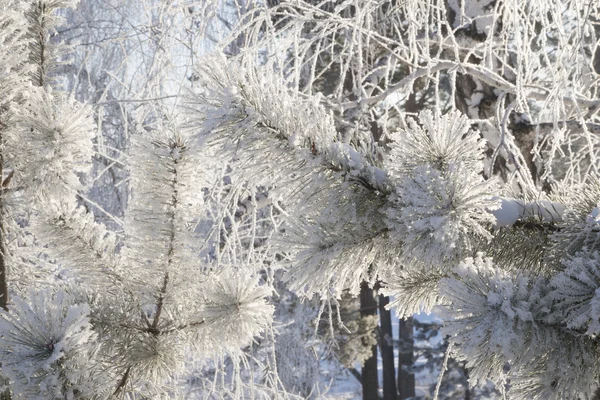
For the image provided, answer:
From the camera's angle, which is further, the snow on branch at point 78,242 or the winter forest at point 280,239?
the snow on branch at point 78,242

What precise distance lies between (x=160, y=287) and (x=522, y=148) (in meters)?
1.83

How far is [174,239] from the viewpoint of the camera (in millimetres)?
1259

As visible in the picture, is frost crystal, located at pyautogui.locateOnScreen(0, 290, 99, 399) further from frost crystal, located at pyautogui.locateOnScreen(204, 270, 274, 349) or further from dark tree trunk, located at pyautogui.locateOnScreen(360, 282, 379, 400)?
dark tree trunk, located at pyautogui.locateOnScreen(360, 282, 379, 400)

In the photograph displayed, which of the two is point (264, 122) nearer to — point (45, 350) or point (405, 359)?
point (45, 350)

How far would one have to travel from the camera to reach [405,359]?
11477 mm

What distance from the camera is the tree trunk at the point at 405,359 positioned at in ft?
34.4

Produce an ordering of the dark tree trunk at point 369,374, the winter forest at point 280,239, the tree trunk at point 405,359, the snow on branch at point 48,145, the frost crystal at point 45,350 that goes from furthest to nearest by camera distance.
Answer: the dark tree trunk at point 369,374 < the tree trunk at point 405,359 < the snow on branch at point 48,145 < the frost crystal at point 45,350 < the winter forest at point 280,239

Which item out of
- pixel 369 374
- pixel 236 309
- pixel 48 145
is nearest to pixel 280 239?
pixel 236 309

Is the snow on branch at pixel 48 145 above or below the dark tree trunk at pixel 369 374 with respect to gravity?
above

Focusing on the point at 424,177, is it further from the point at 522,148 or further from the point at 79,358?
the point at 522,148

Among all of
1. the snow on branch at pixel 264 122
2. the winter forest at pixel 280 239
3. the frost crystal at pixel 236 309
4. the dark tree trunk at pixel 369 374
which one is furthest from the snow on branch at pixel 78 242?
the dark tree trunk at pixel 369 374

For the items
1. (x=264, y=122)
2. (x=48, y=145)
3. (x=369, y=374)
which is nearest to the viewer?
(x=264, y=122)

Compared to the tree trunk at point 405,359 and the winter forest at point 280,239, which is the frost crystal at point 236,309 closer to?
the winter forest at point 280,239

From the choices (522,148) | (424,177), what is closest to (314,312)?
(522,148)
